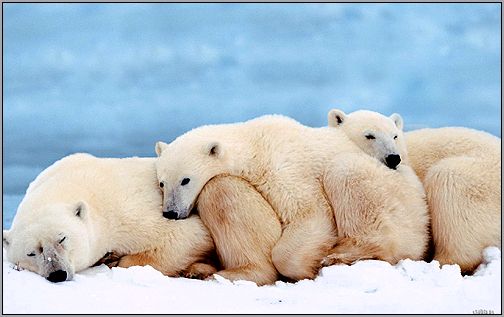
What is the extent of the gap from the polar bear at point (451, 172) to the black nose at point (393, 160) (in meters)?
0.01

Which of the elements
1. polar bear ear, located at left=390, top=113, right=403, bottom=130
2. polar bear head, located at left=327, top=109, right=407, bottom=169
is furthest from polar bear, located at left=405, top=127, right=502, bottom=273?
polar bear ear, located at left=390, top=113, right=403, bottom=130

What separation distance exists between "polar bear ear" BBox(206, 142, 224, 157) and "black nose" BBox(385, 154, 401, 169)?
6.03ft

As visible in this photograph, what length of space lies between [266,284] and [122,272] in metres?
1.45

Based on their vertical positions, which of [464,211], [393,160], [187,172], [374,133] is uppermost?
[374,133]

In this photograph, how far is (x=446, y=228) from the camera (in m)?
7.18

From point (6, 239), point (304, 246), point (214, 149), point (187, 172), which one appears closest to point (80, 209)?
point (6, 239)

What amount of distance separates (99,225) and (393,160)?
3.22 metres

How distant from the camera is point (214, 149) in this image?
7461mm

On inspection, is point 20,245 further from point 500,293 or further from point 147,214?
point 500,293

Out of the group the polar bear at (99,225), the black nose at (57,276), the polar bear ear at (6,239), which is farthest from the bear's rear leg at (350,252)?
the polar bear ear at (6,239)

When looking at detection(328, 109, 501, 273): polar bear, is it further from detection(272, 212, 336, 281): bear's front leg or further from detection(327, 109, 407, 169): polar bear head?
detection(272, 212, 336, 281): bear's front leg

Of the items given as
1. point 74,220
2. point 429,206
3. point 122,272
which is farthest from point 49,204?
point 429,206

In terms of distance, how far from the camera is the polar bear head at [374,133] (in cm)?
774

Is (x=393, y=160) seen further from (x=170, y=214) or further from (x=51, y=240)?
(x=51, y=240)
